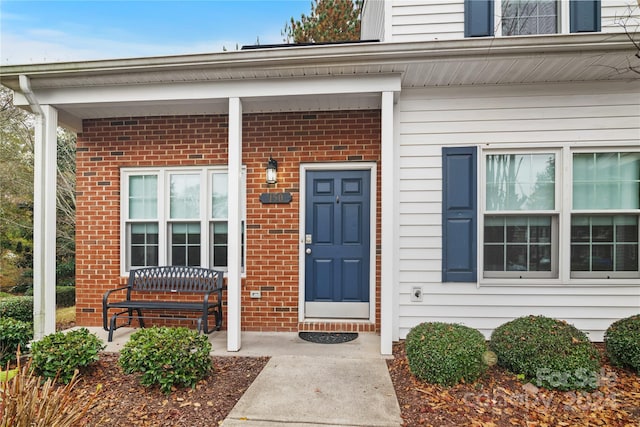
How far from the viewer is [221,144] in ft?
14.5

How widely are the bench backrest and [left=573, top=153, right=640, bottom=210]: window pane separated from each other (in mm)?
4163

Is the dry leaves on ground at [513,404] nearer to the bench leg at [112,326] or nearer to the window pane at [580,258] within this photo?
the window pane at [580,258]

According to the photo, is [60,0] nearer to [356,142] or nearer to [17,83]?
[17,83]

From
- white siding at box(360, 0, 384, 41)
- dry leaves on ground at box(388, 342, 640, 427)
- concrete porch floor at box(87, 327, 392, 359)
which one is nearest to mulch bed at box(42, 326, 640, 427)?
dry leaves on ground at box(388, 342, 640, 427)

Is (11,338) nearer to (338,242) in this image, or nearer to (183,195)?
(183,195)

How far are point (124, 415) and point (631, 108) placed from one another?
17.8 ft

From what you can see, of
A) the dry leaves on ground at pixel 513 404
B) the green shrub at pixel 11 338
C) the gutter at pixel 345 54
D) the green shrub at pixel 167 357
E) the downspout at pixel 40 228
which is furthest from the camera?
the downspout at pixel 40 228

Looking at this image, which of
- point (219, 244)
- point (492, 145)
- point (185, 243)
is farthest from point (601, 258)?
point (185, 243)

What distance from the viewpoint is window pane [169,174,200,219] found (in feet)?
14.8

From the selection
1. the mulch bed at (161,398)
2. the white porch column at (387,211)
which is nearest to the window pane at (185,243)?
the mulch bed at (161,398)

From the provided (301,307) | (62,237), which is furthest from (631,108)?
(62,237)

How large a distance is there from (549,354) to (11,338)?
4.77 m

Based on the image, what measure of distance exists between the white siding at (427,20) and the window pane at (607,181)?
6.53ft

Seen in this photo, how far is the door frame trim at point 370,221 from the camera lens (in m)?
4.22
